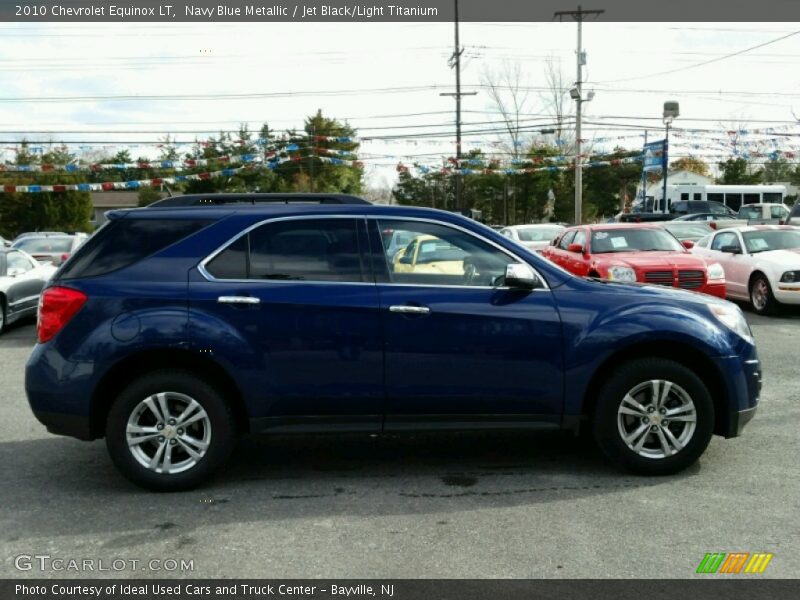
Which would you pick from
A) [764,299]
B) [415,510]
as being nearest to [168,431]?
[415,510]

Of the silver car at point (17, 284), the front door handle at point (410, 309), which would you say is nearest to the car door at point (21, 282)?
the silver car at point (17, 284)

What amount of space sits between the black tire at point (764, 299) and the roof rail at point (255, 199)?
34.1ft

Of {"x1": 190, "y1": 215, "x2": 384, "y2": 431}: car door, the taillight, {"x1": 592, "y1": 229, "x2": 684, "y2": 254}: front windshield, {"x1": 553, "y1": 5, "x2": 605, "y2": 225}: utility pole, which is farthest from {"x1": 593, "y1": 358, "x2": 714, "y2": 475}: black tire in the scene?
{"x1": 553, "y1": 5, "x2": 605, "y2": 225}: utility pole

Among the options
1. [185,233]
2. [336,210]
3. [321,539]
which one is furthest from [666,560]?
[185,233]

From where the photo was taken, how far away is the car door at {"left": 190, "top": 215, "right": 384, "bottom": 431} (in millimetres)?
4867

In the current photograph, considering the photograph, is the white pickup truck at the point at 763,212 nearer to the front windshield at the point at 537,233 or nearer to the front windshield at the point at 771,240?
the front windshield at the point at 537,233

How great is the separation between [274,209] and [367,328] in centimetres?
102

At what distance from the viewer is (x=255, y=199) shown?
543 centimetres

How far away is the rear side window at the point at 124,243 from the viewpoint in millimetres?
5020

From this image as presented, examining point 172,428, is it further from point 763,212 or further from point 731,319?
point 763,212

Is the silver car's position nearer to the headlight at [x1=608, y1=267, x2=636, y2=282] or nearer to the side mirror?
the headlight at [x1=608, y1=267, x2=636, y2=282]

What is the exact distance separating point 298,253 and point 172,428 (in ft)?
4.39

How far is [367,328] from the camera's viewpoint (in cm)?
490
